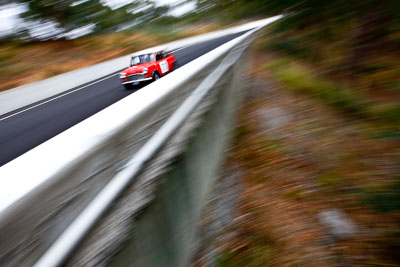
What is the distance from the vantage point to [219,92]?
3.55 metres

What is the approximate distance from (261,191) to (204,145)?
1.01m

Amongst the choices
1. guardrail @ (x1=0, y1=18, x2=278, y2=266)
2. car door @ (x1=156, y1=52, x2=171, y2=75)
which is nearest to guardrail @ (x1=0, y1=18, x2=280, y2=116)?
car door @ (x1=156, y1=52, x2=171, y2=75)

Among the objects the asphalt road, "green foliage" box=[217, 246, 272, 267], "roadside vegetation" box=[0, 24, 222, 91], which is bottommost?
"green foliage" box=[217, 246, 272, 267]

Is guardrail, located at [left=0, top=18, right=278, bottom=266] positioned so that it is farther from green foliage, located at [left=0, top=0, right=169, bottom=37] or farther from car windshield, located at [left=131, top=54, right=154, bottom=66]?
green foliage, located at [left=0, top=0, right=169, bottom=37]

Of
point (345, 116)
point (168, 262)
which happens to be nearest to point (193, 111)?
point (168, 262)

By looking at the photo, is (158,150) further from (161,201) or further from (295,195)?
(295,195)

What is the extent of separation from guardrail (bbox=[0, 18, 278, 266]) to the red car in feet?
23.1

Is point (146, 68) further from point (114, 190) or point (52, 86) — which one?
point (114, 190)

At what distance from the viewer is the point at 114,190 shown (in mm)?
1286

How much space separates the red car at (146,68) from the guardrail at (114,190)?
7.03 m

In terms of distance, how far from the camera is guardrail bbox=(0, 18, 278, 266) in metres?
0.98

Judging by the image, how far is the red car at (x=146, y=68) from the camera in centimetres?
929

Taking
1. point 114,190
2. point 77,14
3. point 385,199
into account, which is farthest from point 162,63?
point 77,14

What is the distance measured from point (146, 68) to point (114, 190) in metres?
8.70
